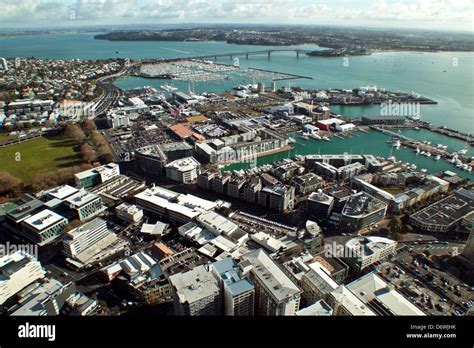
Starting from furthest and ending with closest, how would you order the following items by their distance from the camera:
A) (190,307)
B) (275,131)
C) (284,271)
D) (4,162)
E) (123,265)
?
(275,131)
(4,162)
(123,265)
(284,271)
(190,307)

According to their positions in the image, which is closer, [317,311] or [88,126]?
[317,311]

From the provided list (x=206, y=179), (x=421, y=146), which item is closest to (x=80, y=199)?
(x=206, y=179)

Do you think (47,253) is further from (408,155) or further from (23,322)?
(408,155)

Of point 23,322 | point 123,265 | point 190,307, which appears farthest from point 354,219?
point 23,322

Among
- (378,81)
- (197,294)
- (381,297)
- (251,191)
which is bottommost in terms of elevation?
(381,297)

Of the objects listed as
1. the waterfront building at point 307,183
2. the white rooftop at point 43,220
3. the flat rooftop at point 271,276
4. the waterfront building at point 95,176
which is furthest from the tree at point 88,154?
the flat rooftop at point 271,276

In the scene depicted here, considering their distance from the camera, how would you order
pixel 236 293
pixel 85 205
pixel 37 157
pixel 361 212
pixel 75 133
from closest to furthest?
pixel 236 293 → pixel 361 212 → pixel 85 205 → pixel 37 157 → pixel 75 133

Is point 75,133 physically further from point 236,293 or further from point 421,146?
point 421,146
